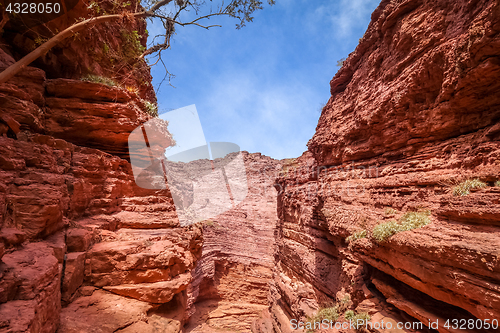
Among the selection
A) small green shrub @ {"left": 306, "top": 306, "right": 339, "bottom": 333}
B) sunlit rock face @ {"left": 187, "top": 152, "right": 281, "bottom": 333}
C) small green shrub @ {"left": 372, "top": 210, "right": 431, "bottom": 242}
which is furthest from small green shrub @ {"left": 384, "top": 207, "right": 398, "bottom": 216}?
sunlit rock face @ {"left": 187, "top": 152, "right": 281, "bottom": 333}

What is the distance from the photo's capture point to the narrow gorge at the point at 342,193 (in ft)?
12.7

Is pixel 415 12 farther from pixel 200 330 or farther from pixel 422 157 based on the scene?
pixel 200 330

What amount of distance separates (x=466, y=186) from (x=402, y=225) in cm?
161

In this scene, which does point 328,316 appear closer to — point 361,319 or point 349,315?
point 349,315

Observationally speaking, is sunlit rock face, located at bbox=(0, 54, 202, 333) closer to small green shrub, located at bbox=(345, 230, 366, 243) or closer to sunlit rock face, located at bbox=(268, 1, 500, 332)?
small green shrub, located at bbox=(345, 230, 366, 243)

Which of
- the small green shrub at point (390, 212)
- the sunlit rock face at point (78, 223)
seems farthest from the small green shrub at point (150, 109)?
the small green shrub at point (390, 212)

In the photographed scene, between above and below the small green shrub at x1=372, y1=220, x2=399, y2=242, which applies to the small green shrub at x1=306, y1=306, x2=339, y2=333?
below

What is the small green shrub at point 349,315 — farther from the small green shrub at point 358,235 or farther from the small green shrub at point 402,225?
the small green shrub at point 402,225

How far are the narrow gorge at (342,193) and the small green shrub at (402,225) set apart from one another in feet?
0.14

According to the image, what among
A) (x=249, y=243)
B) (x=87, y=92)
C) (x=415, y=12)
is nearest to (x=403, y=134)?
(x=415, y=12)

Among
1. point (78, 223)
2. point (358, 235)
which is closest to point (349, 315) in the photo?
point (358, 235)

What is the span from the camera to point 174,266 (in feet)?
19.9

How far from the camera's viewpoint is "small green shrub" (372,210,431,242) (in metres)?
5.18

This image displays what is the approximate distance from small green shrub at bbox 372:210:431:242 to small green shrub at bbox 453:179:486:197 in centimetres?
79
